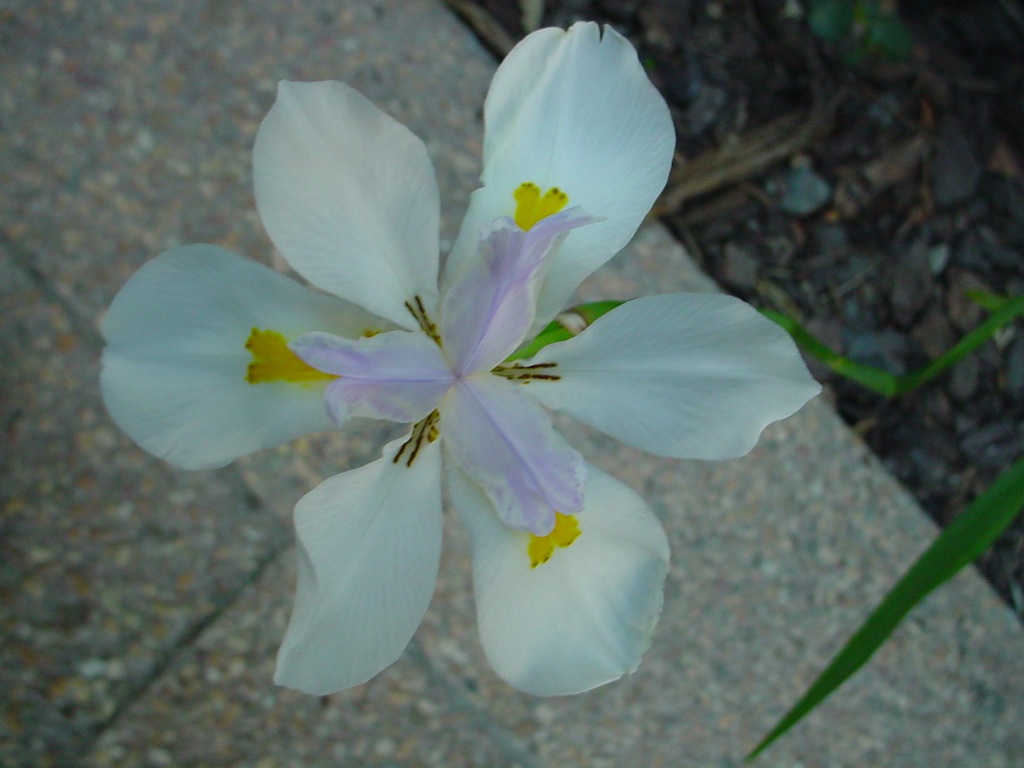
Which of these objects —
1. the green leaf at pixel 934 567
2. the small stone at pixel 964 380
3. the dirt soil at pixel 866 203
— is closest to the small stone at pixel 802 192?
the dirt soil at pixel 866 203

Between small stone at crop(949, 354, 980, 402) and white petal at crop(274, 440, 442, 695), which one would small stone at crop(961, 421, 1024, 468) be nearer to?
small stone at crop(949, 354, 980, 402)

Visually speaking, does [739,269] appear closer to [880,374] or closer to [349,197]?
[880,374]

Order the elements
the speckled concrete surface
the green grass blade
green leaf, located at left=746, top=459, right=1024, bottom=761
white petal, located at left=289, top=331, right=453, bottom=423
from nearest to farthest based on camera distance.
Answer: white petal, located at left=289, top=331, right=453, bottom=423
green leaf, located at left=746, top=459, right=1024, bottom=761
the green grass blade
the speckled concrete surface

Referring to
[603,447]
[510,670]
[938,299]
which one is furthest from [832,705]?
[510,670]

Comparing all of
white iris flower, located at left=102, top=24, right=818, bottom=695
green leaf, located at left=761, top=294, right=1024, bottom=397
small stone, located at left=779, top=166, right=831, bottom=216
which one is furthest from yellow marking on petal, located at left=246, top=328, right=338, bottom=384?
small stone, located at left=779, top=166, right=831, bottom=216

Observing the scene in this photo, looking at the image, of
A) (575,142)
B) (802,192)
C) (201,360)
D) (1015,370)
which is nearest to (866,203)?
(802,192)
